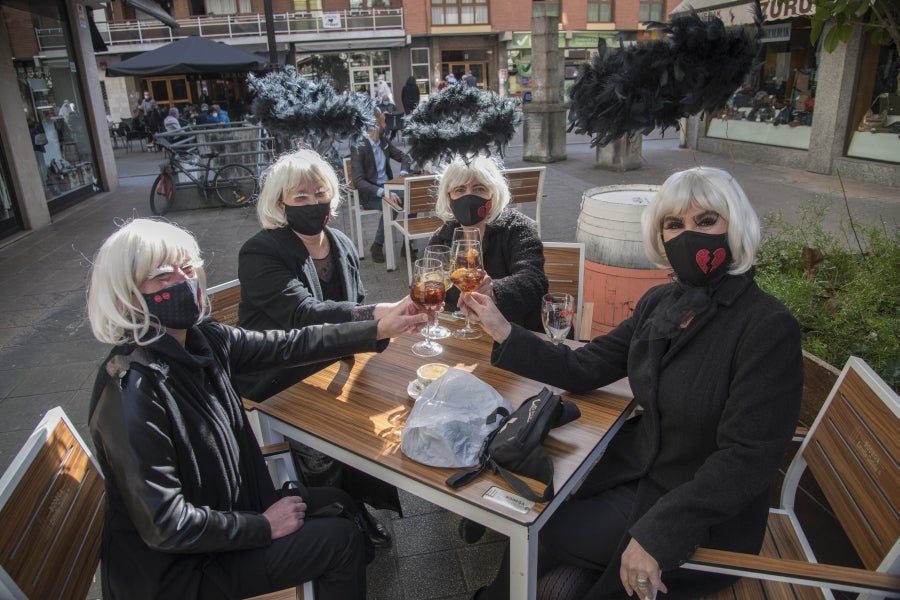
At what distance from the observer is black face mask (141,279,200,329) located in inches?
65.9

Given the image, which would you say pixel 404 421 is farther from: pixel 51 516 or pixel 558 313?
pixel 51 516

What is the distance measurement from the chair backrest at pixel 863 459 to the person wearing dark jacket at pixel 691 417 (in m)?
0.25

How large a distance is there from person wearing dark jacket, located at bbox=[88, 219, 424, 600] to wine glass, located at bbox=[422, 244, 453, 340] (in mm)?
896

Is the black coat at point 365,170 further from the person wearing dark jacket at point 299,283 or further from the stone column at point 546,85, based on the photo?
the stone column at point 546,85

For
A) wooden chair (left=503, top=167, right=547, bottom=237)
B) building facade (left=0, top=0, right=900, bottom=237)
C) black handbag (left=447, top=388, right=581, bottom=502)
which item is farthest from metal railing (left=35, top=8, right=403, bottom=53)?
black handbag (left=447, top=388, right=581, bottom=502)

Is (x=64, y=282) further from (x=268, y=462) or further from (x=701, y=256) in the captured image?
(x=701, y=256)

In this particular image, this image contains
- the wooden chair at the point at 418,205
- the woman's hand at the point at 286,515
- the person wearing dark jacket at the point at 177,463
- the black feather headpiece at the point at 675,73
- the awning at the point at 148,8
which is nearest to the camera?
the person wearing dark jacket at the point at 177,463

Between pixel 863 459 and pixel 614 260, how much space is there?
190 centimetres

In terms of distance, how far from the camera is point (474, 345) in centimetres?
254

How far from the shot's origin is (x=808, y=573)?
146 cm

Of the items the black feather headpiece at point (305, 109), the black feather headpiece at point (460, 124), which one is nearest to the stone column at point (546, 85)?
the black feather headpiece at point (305, 109)

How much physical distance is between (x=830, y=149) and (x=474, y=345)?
10.4 meters

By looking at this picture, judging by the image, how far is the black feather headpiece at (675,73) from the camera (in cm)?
246

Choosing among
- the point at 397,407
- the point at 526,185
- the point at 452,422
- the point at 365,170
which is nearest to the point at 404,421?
the point at 397,407
